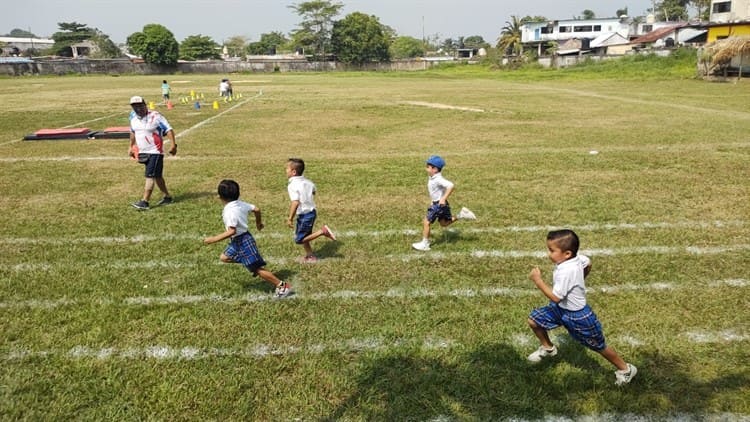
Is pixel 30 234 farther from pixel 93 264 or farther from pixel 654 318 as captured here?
pixel 654 318

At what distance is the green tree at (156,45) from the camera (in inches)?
3418

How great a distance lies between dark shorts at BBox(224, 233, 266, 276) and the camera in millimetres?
4922

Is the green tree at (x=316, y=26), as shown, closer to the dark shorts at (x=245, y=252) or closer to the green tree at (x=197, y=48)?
the green tree at (x=197, y=48)

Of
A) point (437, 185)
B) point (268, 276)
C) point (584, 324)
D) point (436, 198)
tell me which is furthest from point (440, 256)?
point (584, 324)

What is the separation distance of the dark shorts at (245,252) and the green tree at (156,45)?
296 ft

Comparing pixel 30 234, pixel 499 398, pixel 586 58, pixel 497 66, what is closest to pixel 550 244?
pixel 499 398

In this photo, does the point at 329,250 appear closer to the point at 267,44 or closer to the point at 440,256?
the point at 440,256

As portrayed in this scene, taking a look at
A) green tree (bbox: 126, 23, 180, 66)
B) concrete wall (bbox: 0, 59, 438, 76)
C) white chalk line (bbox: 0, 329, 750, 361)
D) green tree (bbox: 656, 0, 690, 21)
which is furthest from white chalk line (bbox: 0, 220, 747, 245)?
green tree (bbox: 656, 0, 690, 21)

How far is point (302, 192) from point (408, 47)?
16885cm

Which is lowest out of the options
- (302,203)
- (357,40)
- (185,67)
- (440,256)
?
(440,256)

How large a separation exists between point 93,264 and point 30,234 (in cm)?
175

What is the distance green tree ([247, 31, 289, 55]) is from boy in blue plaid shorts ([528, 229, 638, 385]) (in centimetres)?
15942

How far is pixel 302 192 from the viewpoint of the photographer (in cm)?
564

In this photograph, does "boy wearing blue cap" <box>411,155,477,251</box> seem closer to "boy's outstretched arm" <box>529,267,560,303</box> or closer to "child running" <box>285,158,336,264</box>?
"child running" <box>285,158,336,264</box>
